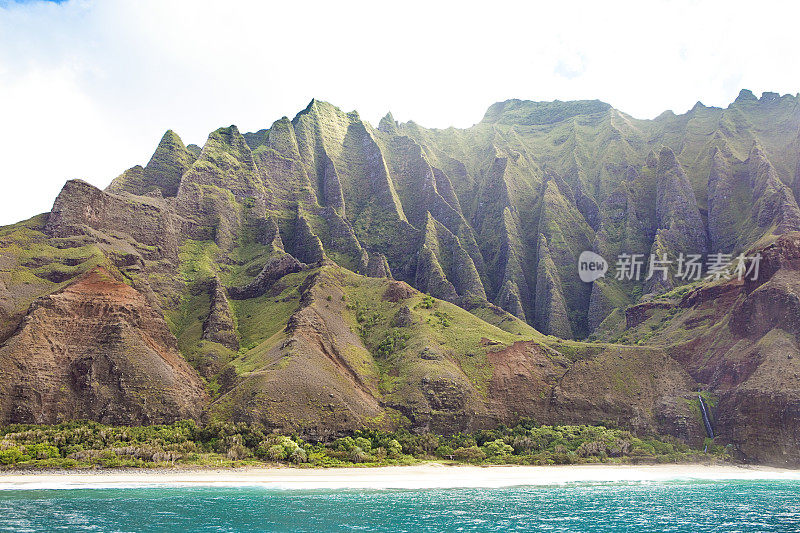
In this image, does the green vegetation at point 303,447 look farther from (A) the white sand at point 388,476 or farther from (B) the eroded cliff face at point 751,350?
(B) the eroded cliff face at point 751,350

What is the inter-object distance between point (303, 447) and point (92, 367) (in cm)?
4109

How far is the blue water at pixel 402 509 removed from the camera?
5312 cm

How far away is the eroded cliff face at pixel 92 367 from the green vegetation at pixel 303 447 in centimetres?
351

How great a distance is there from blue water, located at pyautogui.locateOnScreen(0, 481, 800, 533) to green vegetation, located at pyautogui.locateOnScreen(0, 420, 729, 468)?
669 inches

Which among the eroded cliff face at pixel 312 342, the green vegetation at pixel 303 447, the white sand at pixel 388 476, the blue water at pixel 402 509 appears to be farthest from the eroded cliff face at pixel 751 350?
the blue water at pixel 402 509

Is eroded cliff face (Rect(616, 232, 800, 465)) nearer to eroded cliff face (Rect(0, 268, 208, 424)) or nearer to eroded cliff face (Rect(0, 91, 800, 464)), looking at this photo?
eroded cliff face (Rect(0, 91, 800, 464))

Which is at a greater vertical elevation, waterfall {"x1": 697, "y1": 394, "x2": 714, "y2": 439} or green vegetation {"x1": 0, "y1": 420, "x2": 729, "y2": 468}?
waterfall {"x1": 697, "y1": 394, "x2": 714, "y2": 439}

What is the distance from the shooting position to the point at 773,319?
387 feet

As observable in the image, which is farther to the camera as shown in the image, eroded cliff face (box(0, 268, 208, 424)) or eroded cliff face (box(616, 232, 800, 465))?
eroded cliff face (box(616, 232, 800, 465))

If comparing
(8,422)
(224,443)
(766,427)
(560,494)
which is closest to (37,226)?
(8,422)

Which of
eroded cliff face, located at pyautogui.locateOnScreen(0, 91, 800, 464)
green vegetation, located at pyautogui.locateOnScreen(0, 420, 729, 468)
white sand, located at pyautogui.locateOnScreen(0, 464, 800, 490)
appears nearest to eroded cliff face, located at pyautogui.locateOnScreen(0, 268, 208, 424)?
→ eroded cliff face, located at pyautogui.locateOnScreen(0, 91, 800, 464)

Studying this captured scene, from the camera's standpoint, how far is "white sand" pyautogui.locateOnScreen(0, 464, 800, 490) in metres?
78.1

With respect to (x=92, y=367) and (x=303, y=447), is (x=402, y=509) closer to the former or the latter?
(x=303, y=447)

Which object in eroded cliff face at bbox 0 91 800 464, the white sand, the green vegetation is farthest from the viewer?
eroded cliff face at bbox 0 91 800 464
